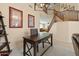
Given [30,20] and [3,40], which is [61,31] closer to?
[30,20]

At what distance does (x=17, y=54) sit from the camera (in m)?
1.98

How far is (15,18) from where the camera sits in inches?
77.8

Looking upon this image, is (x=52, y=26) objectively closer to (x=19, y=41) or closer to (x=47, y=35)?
(x=47, y=35)

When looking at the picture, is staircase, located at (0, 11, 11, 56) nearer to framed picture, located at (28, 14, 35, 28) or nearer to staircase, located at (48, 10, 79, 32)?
framed picture, located at (28, 14, 35, 28)

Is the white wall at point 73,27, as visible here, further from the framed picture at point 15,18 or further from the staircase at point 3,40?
the staircase at point 3,40

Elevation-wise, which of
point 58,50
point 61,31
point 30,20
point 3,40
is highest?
point 30,20

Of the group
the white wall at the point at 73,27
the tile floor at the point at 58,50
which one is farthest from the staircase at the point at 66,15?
the tile floor at the point at 58,50

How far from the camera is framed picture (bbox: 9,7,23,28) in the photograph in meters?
1.92

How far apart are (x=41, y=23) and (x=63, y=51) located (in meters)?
0.56

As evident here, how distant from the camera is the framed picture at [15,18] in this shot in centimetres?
192

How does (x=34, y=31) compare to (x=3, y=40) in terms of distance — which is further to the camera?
(x=34, y=31)

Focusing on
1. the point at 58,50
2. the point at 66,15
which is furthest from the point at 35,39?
the point at 66,15

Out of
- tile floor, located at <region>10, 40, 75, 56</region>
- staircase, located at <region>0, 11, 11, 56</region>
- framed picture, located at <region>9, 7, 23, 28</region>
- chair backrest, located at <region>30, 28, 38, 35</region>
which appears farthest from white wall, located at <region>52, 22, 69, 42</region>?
staircase, located at <region>0, 11, 11, 56</region>

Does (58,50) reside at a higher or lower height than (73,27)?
lower
